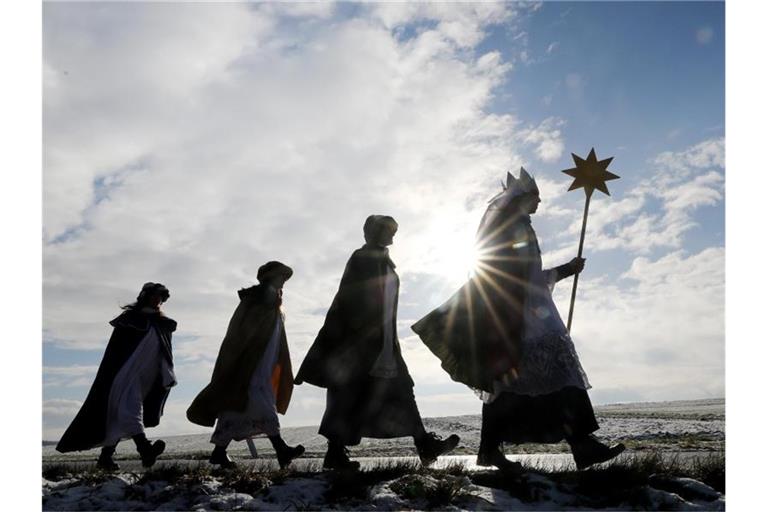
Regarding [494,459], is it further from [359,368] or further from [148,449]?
[148,449]

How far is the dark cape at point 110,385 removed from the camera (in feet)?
24.8

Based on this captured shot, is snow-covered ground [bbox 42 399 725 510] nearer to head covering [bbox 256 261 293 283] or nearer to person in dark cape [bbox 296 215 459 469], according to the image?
person in dark cape [bbox 296 215 459 469]

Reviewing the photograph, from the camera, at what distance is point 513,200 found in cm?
698

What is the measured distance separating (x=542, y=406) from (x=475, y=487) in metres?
1.25

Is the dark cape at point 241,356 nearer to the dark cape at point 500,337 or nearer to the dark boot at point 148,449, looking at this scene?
the dark boot at point 148,449

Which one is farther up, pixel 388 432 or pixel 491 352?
pixel 491 352

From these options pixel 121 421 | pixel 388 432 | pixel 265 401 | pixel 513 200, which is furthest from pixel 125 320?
pixel 513 200

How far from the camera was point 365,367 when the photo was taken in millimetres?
6992

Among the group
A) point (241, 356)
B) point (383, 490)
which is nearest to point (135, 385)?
point (241, 356)

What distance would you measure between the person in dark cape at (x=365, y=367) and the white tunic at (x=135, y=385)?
1971 millimetres

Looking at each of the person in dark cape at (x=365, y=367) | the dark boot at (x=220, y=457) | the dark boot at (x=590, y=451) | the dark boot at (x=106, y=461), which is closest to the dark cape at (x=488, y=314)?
the person in dark cape at (x=365, y=367)

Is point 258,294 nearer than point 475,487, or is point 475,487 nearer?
point 475,487

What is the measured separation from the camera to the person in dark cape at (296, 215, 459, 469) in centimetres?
690

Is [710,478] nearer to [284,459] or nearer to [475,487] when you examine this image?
[475,487]
